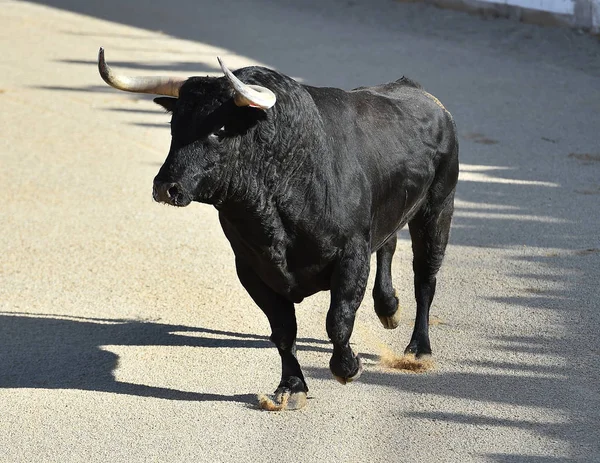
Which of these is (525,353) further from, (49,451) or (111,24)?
(111,24)

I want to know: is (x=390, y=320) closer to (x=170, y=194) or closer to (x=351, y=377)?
(x=351, y=377)

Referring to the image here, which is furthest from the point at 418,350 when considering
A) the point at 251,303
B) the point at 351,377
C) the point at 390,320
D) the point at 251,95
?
the point at 251,95

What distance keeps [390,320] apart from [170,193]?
2142 mm

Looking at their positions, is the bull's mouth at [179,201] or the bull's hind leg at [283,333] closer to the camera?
the bull's mouth at [179,201]

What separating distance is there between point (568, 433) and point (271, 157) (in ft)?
6.35

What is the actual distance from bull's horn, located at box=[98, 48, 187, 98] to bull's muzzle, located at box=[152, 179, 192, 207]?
Answer: 626 millimetres

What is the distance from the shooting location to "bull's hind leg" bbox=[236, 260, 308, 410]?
5250mm

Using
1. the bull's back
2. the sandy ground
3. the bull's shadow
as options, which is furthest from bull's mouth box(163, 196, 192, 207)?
the bull's shadow

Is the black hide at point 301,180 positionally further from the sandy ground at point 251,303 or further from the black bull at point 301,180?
the sandy ground at point 251,303

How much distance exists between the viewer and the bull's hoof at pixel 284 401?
5211 mm

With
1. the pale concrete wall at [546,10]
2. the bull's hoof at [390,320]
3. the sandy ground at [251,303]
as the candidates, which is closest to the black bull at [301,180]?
the bull's hoof at [390,320]

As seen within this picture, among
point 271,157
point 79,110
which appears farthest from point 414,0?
point 271,157

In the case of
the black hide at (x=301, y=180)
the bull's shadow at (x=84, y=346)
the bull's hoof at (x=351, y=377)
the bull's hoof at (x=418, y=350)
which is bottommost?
the bull's shadow at (x=84, y=346)

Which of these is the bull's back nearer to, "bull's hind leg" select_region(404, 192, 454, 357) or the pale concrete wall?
"bull's hind leg" select_region(404, 192, 454, 357)
